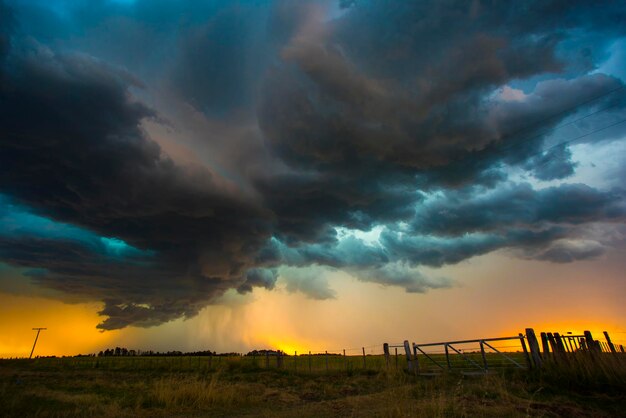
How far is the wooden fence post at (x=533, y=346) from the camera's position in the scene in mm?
16855

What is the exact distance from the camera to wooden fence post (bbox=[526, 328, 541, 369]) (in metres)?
16.9

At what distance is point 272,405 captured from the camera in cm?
1331

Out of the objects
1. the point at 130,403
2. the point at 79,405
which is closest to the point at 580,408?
the point at 130,403

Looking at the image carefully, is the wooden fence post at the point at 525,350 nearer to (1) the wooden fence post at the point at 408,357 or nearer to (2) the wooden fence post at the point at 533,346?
(2) the wooden fence post at the point at 533,346

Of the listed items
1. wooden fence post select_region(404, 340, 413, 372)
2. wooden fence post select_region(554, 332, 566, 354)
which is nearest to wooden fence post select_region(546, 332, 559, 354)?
wooden fence post select_region(554, 332, 566, 354)

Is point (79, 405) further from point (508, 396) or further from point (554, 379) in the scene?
point (554, 379)

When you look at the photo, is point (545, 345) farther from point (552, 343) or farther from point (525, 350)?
point (525, 350)

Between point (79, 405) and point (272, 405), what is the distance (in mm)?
7466

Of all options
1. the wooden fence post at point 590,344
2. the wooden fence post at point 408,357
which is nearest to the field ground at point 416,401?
the wooden fence post at point 590,344

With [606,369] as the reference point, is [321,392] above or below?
below

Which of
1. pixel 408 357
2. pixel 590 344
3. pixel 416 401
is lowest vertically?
pixel 416 401

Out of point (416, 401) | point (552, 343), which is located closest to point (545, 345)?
point (552, 343)

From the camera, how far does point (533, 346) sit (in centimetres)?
1714

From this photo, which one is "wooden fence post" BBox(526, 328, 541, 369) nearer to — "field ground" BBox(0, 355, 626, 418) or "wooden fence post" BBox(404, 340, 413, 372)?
"field ground" BBox(0, 355, 626, 418)
